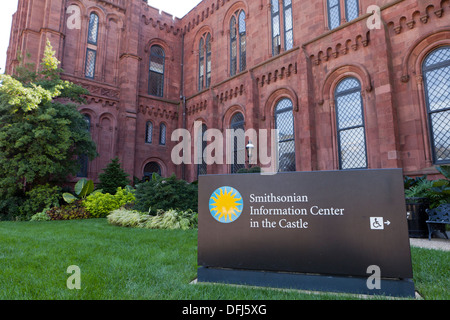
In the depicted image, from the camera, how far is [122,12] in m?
21.7

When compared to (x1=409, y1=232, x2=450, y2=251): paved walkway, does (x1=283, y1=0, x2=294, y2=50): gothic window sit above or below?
above

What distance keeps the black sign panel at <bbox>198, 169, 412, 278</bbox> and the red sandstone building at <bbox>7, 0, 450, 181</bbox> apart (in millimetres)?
9097

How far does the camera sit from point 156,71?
22.9 meters

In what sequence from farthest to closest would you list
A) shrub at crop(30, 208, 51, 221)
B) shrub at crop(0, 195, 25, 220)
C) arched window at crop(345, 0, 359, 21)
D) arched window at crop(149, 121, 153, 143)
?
arched window at crop(149, 121, 153, 143) < arched window at crop(345, 0, 359, 21) < shrub at crop(0, 195, 25, 220) < shrub at crop(30, 208, 51, 221)

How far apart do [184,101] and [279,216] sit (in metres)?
20.3

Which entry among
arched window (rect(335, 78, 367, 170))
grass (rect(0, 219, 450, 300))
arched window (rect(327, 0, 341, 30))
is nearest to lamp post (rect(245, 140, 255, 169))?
arched window (rect(335, 78, 367, 170))

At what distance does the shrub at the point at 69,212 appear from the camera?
12578 mm

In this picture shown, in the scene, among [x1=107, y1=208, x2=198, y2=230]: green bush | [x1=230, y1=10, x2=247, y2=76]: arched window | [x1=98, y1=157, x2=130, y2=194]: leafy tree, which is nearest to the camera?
[x1=107, y1=208, x2=198, y2=230]: green bush

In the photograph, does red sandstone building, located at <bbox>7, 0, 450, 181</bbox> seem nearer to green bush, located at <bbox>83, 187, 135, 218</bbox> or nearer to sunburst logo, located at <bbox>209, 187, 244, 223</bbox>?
green bush, located at <bbox>83, 187, 135, 218</bbox>

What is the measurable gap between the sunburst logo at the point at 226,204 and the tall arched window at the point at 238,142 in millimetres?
14091

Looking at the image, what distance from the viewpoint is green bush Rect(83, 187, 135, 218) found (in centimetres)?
1325

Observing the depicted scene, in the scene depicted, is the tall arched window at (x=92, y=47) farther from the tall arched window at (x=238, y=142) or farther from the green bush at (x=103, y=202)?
the tall arched window at (x=238, y=142)

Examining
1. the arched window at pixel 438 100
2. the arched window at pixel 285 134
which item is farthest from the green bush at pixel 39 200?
the arched window at pixel 438 100
